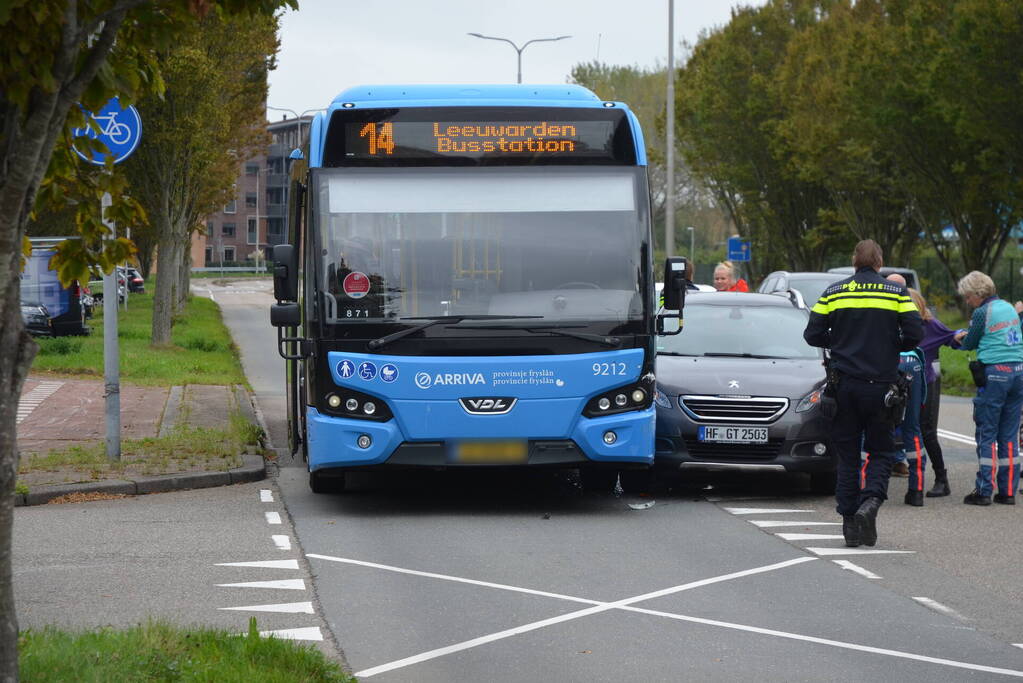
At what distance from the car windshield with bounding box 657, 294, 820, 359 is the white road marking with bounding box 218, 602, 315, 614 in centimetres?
606

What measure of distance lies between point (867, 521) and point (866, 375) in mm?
928

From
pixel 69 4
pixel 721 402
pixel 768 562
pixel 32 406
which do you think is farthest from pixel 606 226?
pixel 32 406

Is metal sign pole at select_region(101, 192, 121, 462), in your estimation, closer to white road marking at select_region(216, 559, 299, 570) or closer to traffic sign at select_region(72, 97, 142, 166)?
traffic sign at select_region(72, 97, 142, 166)

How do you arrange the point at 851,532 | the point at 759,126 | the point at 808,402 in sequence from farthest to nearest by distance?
the point at 759,126 → the point at 808,402 → the point at 851,532

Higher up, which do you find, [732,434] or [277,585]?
[732,434]

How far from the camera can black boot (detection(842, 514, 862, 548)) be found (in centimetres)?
989

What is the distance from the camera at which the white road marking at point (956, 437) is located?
17047 millimetres

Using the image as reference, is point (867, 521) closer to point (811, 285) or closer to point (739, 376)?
point (739, 376)

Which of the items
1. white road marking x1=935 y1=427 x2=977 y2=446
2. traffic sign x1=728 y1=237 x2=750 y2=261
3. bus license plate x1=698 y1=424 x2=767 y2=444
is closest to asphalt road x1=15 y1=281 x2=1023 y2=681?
bus license plate x1=698 y1=424 x2=767 y2=444

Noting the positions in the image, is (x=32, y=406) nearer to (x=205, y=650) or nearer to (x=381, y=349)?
(x=381, y=349)

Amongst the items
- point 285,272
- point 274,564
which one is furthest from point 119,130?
point 274,564

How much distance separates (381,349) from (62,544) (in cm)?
249

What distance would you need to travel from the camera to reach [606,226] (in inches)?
439

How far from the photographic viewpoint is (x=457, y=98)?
1141 centimetres
